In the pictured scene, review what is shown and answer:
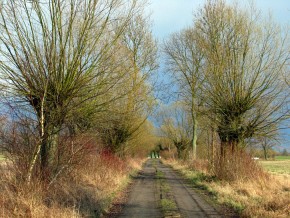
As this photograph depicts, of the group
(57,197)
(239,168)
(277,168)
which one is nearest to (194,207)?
(57,197)

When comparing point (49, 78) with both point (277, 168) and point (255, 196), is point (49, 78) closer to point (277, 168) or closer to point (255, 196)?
point (255, 196)

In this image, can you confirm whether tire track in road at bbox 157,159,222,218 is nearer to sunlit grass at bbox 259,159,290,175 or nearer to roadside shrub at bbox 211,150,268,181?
roadside shrub at bbox 211,150,268,181

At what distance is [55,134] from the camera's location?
11562mm

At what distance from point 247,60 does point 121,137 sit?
12761mm

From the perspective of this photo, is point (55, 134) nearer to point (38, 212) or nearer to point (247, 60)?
point (38, 212)

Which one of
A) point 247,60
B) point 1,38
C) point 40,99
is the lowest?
point 40,99

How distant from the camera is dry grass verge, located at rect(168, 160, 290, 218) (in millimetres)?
11146

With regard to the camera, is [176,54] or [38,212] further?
[176,54]

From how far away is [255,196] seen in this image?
1525 cm

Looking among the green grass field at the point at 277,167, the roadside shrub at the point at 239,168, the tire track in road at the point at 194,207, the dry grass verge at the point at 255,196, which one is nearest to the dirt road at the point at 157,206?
the tire track in road at the point at 194,207

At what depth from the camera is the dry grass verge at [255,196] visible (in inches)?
439

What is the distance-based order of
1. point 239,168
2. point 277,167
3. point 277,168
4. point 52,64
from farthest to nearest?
point 277,167 < point 277,168 < point 239,168 < point 52,64

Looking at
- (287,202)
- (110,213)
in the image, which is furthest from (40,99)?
(287,202)

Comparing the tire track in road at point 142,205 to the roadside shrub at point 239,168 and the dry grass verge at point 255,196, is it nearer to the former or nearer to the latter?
the dry grass verge at point 255,196
